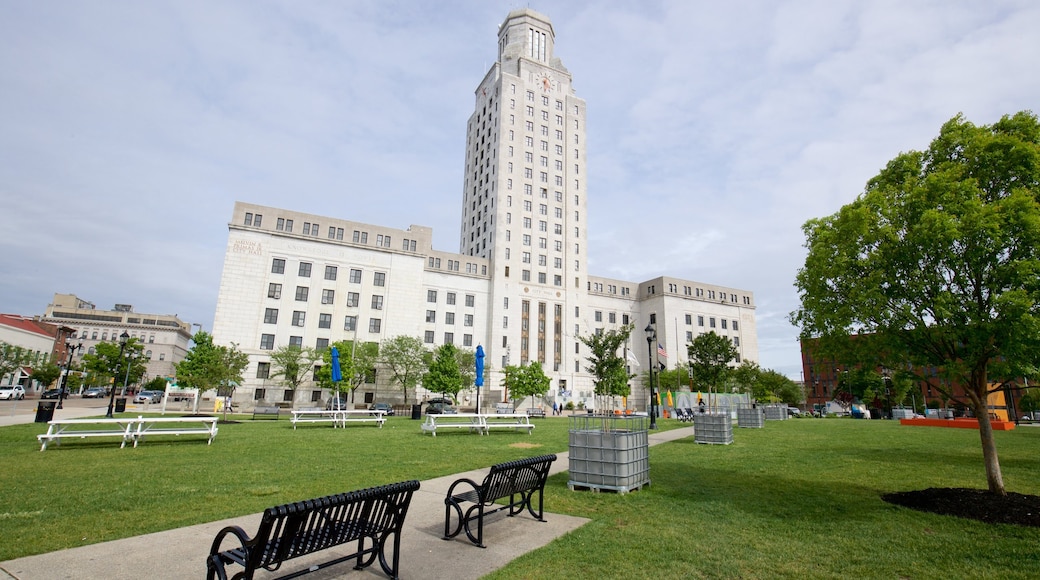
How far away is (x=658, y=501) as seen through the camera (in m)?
8.31

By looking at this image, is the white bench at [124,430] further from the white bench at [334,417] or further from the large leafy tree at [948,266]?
the large leafy tree at [948,266]

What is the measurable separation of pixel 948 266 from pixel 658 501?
6252 millimetres

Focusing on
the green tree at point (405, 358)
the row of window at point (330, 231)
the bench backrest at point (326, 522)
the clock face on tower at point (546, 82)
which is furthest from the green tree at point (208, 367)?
the clock face on tower at point (546, 82)

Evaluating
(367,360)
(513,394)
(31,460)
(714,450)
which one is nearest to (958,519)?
(714,450)

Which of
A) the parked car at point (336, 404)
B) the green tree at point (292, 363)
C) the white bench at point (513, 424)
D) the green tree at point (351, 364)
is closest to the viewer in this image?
the white bench at point (513, 424)

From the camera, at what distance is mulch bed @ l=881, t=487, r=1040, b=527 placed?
6961 mm

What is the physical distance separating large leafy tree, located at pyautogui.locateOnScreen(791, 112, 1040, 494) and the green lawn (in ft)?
8.61

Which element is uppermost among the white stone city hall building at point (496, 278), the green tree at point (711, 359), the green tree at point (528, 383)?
the white stone city hall building at point (496, 278)

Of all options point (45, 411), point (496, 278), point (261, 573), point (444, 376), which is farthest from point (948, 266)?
point (496, 278)

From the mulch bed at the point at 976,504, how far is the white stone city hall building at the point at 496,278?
130 feet

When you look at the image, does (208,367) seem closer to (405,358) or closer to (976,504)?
(405,358)

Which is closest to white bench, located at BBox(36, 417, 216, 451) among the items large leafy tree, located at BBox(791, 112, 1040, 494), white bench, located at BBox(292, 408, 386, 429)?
white bench, located at BBox(292, 408, 386, 429)

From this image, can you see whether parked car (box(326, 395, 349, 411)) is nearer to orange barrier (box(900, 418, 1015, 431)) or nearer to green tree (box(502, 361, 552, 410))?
green tree (box(502, 361, 552, 410))

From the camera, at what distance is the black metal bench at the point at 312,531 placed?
3.69 metres
